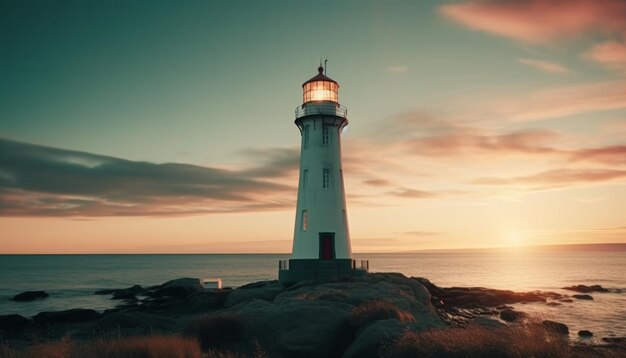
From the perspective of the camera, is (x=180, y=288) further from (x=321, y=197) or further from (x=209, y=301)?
(x=321, y=197)

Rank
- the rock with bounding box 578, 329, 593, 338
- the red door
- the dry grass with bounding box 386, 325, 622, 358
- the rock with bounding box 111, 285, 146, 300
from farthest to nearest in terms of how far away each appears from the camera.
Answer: the rock with bounding box 111, 285, 146, 300, the red door, the rock with bounding box 578, 329, 593, 338, the dry grass with bounding box 386, 325, 622, 358

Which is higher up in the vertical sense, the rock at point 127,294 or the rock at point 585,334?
the rock at point 127,294

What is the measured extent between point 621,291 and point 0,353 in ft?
207

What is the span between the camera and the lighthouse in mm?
31172

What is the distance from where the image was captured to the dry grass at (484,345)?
8.73 metres

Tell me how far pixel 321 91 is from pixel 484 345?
25.7 metres

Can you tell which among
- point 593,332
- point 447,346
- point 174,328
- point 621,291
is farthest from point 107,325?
point 621,291

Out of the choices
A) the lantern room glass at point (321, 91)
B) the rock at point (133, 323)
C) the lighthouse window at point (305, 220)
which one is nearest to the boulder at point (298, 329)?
the rock at point (133, 323)

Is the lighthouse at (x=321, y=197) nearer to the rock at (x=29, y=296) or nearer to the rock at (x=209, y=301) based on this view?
the rock at (x=209, y=301)

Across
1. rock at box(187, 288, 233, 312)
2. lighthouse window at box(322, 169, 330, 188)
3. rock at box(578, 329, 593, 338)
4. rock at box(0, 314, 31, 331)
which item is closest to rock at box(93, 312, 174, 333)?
rock at box(187, 288, 233, 312)

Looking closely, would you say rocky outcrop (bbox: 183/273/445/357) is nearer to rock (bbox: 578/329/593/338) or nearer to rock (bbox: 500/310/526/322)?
rock (bbox: 578/329/593/338)

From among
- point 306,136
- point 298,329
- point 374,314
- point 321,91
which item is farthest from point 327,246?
point 298,329

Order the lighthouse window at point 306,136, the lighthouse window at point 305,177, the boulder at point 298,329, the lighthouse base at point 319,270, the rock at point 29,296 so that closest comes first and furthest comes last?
the boulder at point 298,329 < the lighthouse base at point 319,270 < the lighthouse window at point 305,177 < the lighthouse window at point 306,136 < the rock at point 29,296

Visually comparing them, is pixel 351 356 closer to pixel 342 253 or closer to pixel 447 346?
pixel 447 346
